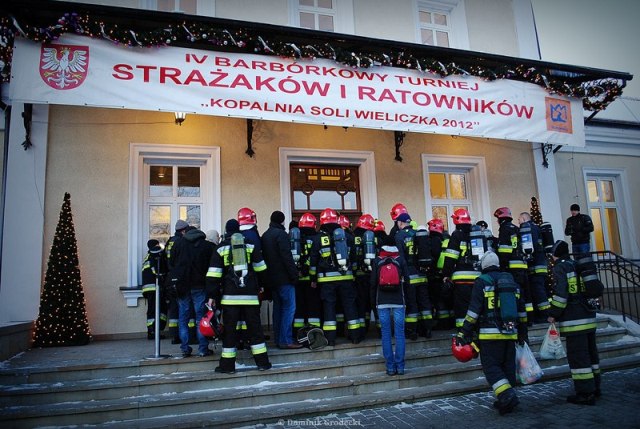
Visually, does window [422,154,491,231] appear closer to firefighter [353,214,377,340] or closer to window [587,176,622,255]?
firefighter [353,214,377,340]

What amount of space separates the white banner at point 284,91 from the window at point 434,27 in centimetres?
288

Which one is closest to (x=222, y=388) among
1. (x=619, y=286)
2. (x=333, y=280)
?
(x=333, y=280)

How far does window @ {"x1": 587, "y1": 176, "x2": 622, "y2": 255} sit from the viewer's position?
12500 mm

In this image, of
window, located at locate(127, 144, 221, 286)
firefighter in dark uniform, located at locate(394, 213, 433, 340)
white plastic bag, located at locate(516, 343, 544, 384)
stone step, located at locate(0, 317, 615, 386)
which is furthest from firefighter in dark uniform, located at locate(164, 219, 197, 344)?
white plastic bag, located at locate(516, 343, 544, 384)

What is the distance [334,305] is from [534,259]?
396 centimetres

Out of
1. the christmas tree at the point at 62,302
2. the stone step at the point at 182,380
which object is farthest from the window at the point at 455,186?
the christmas tree at the point at 62,302

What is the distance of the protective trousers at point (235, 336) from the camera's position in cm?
593

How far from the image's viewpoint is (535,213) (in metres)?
10.9

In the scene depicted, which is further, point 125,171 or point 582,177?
point 582,177

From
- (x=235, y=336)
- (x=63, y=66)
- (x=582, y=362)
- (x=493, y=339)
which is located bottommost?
(x=582, y=362)

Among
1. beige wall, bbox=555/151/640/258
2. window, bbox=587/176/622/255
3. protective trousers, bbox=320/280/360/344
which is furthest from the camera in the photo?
window, bbox=587/176/622/255

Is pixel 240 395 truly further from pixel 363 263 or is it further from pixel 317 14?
pixel 317 14

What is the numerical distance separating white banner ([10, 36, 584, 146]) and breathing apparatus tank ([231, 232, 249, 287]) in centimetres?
246

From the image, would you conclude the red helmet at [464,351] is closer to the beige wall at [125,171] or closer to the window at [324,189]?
the beige wall at [125,171]
